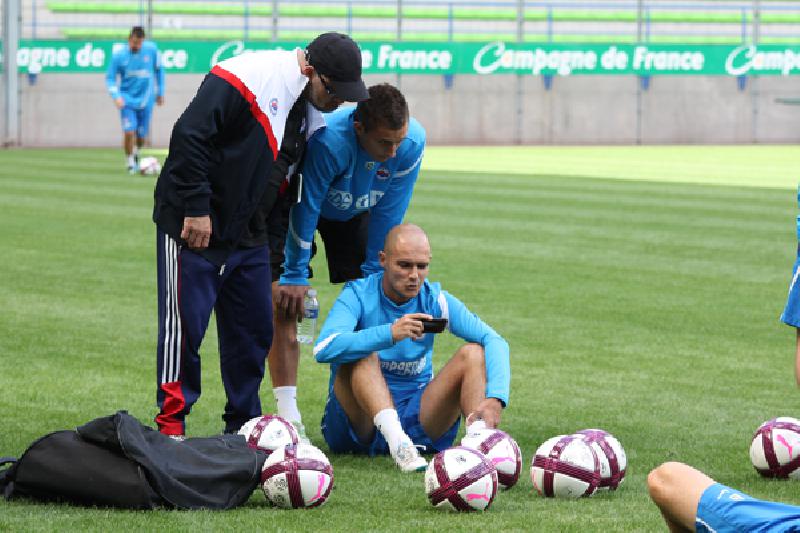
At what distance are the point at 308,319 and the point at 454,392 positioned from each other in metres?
1.06

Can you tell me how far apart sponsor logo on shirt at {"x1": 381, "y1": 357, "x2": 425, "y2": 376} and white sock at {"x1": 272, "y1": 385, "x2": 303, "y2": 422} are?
24.7 inches

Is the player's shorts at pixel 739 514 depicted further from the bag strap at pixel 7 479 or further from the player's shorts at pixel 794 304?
the bag strap at pixel 7 479

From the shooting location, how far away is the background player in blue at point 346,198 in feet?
23.5

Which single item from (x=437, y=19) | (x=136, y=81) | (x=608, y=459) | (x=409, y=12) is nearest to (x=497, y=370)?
(x=608, y=459)

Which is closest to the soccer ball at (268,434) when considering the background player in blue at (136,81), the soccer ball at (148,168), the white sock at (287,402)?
the white sock at (287,402)

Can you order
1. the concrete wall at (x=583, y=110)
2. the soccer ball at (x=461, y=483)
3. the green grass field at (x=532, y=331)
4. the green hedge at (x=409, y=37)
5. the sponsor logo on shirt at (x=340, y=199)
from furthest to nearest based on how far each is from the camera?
the concrete wall at (x=583, y=110)
the green hedge at (x=409, y=37)
the sponsor logo on shirt at (x=340, y=199)
the green grass field at (x=532, y=331)
the soccer ball at (x=461, y=483)

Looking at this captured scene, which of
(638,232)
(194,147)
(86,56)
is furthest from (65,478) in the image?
(86,56)

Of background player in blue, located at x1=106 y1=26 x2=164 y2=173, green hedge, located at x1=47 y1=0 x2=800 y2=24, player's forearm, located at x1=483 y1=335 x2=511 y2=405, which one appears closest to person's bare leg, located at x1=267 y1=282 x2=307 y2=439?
player's forearm, located at x1=483 y1=335 x2=511 y2=405

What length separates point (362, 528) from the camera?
5605 mm

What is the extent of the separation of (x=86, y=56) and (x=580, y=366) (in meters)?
29.7

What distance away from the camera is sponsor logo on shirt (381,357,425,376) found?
7312mm

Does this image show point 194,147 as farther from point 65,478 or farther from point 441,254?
point 441,254

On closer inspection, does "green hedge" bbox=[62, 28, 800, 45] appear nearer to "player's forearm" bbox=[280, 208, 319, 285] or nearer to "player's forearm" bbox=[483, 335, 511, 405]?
"player's forearm" bbox=[280, 208, 319, 285]

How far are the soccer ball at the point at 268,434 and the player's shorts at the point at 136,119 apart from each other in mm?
21230
